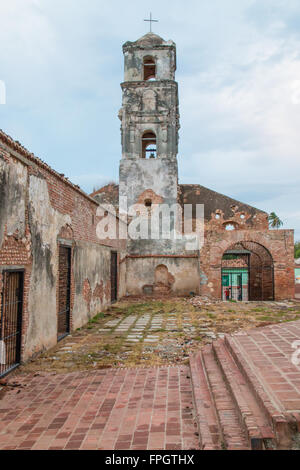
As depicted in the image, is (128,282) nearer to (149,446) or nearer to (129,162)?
(129,162)

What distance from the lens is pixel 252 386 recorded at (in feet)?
13.3

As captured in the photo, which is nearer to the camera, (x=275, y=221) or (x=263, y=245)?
(x=263, y=245)

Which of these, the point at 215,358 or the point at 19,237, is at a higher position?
the point at 19,237

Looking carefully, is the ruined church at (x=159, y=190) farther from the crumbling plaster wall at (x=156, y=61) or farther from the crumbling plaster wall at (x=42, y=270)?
the crumbling plaster wall at (x=42, y=270)

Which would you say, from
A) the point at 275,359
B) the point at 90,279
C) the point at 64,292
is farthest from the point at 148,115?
the point at 275,359

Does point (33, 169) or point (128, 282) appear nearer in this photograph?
point (33, 169)

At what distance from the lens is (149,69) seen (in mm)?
22078

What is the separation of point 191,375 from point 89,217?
679 cm

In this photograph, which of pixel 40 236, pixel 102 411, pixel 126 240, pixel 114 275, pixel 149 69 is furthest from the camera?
pixel 149 69

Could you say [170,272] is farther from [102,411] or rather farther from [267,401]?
[267,401]

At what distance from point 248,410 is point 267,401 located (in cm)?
23

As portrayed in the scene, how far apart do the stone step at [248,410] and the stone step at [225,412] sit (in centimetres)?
6

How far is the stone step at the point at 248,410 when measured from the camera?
3098 mm
